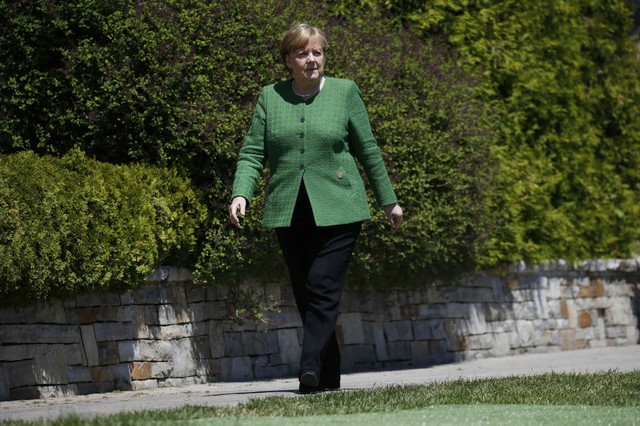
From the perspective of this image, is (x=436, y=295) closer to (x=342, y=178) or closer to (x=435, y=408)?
(x=342, y=178)

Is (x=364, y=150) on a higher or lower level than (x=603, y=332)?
higher

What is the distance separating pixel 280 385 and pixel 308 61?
270cm

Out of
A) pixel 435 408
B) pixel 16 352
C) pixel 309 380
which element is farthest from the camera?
pixel 16 352

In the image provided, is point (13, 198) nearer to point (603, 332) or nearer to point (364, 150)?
point (364, 150)

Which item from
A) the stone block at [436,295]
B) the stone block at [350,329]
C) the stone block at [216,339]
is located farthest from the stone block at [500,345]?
the stone block at [216,339]

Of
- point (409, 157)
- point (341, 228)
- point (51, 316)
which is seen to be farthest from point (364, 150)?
point (409, 157)

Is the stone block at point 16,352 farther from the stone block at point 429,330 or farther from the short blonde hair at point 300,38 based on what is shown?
the stone block at point 429,330

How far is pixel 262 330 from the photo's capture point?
32.1 feet

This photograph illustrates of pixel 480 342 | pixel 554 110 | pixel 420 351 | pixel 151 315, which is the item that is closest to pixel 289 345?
pixel 151 315

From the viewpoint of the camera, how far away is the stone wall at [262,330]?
8062mm

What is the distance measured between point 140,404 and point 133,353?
6.30 ft

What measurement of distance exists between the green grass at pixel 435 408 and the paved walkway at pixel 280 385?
0.44 meters

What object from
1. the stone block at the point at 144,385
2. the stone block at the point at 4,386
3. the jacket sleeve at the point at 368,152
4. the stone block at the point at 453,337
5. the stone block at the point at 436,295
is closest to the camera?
the jacket sleeve at the point at 368,152

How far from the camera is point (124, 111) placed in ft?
29.6
